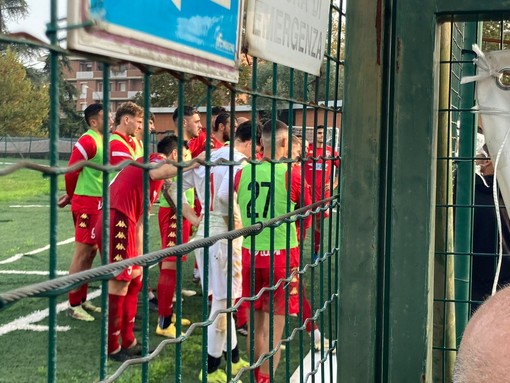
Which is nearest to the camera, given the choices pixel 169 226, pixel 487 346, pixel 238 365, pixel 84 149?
pixel 487 346

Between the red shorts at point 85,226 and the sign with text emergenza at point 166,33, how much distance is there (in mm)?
4492

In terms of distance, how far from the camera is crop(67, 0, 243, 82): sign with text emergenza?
3.23 ft

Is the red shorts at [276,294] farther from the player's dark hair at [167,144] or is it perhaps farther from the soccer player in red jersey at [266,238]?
the player's dark hair at [167,144]

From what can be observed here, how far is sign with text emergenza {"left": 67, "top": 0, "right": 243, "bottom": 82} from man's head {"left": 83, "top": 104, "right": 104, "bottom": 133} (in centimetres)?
394

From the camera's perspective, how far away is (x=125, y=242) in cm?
444

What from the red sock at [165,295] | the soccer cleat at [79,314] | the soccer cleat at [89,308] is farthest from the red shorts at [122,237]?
the soccer cleat at [89,308]

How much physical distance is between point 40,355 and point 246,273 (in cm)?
162

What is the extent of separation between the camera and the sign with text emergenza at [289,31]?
1.60 m

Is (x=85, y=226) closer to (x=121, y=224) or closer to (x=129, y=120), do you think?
(x=129, y=120)

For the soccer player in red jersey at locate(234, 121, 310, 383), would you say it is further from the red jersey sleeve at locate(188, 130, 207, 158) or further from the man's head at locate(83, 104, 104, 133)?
the red jersey sleeve at locate(188, 130, 207, 158)

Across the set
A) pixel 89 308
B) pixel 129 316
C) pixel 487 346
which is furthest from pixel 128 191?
pixel 487 346

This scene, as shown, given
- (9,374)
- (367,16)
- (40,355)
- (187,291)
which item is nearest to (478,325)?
(367,16)

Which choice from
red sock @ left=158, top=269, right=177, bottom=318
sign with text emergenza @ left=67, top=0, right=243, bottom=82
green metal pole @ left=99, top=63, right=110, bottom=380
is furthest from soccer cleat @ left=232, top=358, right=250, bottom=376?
green metal pole @ left=99, top=63, right=110, bottom=380

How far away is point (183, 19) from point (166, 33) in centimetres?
7
